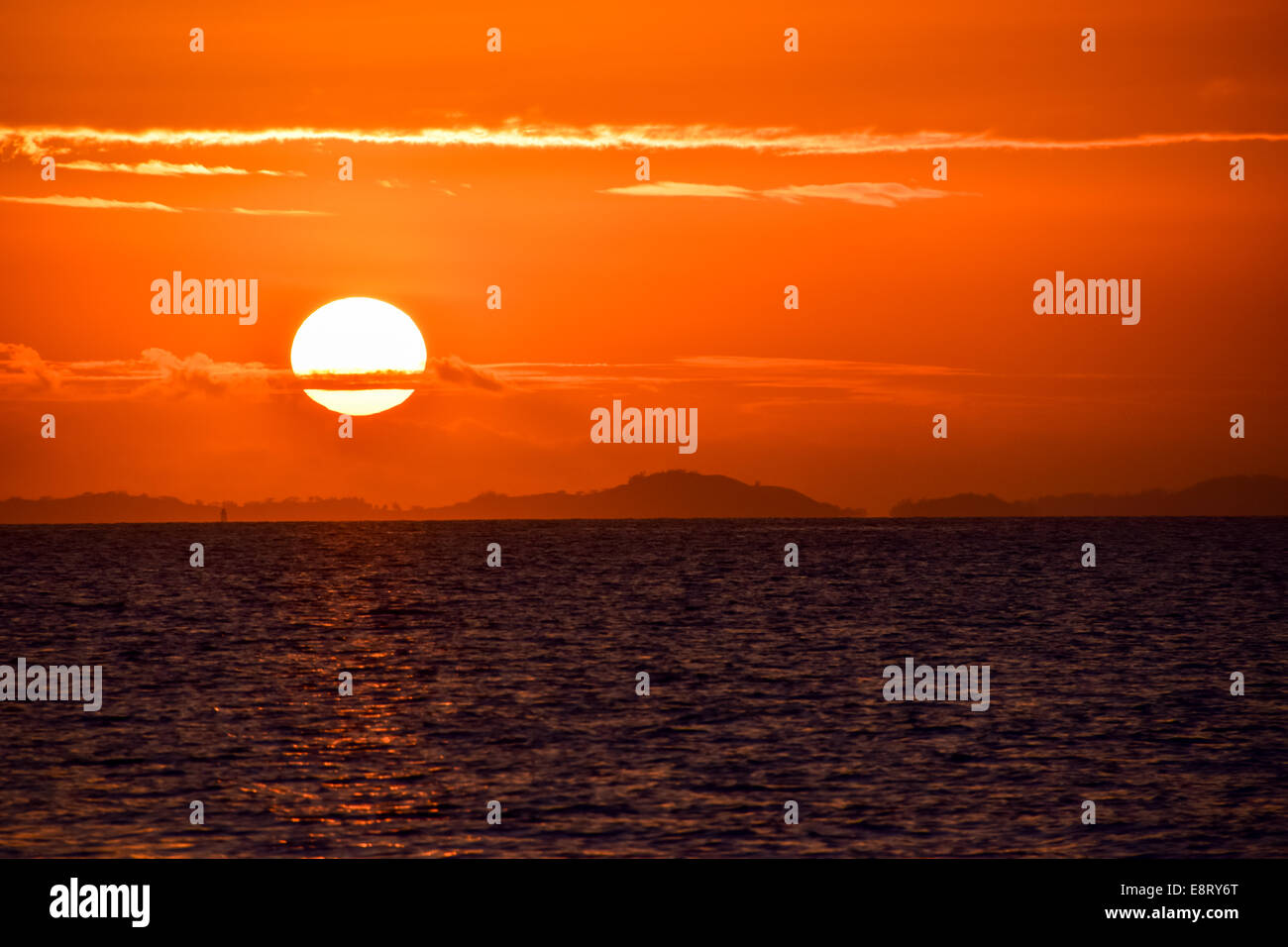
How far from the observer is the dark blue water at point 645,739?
27.6 metres

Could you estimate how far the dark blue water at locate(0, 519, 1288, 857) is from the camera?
90.7 feet

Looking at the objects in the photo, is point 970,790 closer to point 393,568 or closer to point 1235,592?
point 1235,592

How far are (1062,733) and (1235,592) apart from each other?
87600 millimetres

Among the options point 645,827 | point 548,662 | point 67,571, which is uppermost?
point 67,571

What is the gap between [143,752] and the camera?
36.7 m

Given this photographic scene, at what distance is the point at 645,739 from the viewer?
38.8m

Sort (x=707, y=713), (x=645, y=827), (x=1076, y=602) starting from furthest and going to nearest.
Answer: (x=1076, y=602)
(x=707, y=713)
(x=645, y=827)

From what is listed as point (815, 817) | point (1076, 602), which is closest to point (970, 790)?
point (815, 817)

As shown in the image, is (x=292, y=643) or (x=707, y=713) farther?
(x=292, y=643)

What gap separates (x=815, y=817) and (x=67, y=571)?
156313mm

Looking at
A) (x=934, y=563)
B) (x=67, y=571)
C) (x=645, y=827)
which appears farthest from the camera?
(x=934, y=563)

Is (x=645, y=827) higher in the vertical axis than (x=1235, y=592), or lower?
lower
